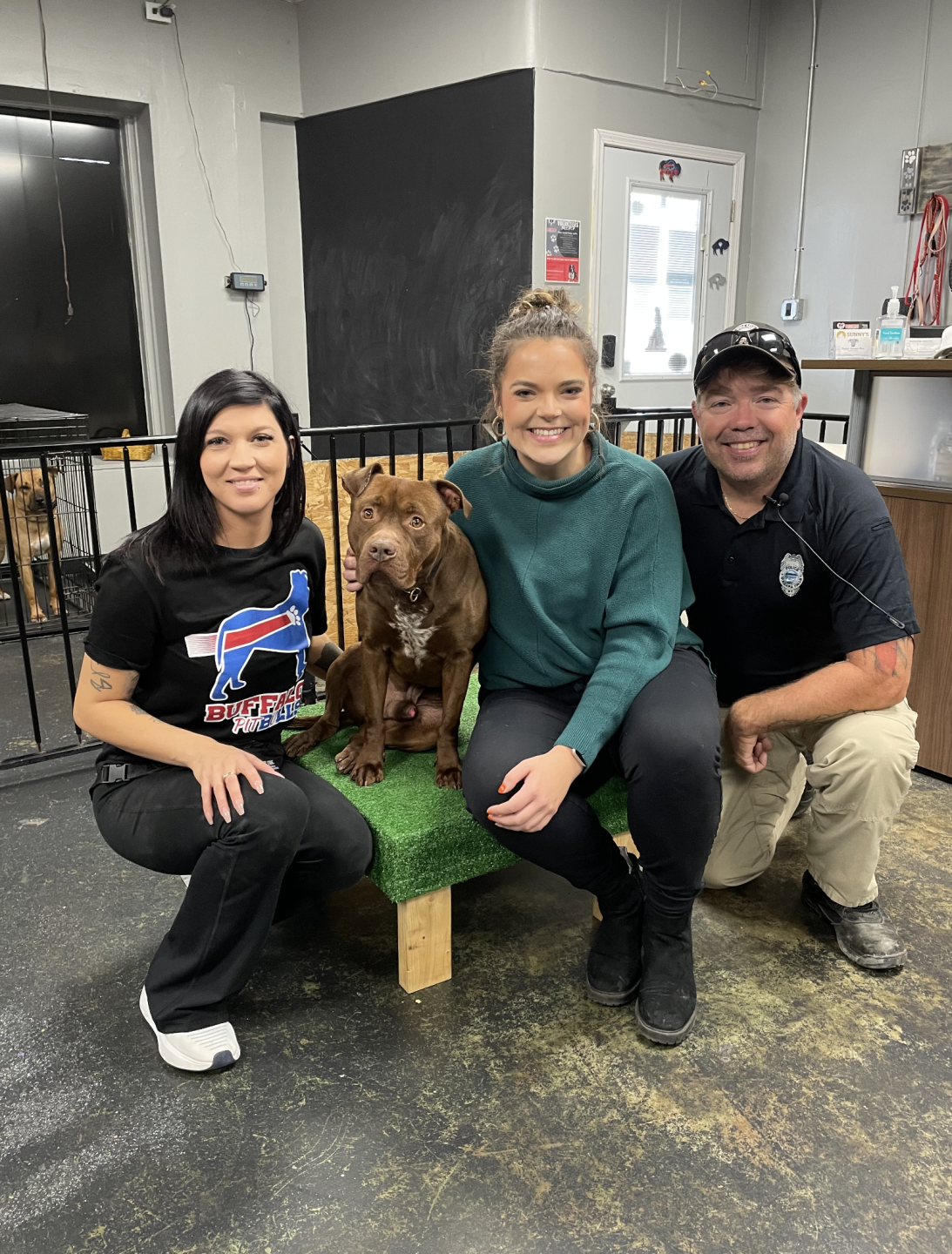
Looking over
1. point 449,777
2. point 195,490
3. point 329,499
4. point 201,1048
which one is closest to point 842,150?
point 329,499

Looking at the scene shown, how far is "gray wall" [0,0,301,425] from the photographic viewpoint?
5883 mm

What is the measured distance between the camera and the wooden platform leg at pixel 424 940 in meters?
1.98

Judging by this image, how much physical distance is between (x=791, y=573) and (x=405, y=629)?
→ 0.90 metres

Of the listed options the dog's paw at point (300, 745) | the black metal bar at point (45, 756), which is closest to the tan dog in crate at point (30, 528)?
the black metal bar at point (45, 756)

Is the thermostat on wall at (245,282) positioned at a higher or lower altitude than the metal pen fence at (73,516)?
higher

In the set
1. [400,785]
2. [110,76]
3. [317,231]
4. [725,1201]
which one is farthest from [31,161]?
[725,1201]

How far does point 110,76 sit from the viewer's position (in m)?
6.02

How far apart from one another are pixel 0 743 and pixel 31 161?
4.60 m

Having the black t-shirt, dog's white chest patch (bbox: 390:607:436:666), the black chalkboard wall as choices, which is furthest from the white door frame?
the black t-shirt

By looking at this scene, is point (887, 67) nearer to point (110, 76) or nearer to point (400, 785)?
point (110, 76)

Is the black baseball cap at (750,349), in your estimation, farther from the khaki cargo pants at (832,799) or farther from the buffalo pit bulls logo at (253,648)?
the buffalo pit bulls logo at (253,648)

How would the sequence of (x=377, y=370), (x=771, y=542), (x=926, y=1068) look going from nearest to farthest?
(x=926, y=1068) → (x=771, y=542) → (x=377, y=370)

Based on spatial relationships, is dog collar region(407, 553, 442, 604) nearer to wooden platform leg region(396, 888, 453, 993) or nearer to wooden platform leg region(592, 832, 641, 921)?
wooden platform leg region(396, 888, 453, 993)

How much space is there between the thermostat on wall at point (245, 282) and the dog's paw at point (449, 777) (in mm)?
5618
